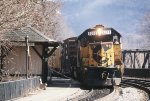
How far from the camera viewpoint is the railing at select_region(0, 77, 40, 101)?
60.4ft

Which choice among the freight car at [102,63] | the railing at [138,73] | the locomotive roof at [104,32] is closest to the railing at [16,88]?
the freight car at [102,63]

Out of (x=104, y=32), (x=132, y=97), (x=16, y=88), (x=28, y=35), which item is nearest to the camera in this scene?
(x=16, y=88)

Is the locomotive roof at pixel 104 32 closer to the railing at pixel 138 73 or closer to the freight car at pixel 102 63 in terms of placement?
the freight car at pixel 102 63

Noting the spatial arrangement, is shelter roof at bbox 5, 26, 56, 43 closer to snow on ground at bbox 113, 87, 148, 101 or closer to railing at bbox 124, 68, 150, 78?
snow on ground at bbox 113, 87, 148, 101

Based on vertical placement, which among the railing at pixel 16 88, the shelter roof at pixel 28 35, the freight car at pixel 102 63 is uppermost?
the shelter roof at pixel 28 35

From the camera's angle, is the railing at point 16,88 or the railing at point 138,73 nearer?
the railing at point 16,88

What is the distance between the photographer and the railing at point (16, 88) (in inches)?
725

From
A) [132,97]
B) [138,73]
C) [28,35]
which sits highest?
[28,35]

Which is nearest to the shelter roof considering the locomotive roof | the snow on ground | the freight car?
the locomotive roof

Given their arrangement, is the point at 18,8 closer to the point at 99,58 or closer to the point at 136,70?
the point at 99,58

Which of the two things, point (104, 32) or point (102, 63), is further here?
point (104, 32)

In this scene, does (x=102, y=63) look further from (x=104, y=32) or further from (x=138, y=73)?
(x=138, y=73)

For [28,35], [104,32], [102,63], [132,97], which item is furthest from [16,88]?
[104,32]

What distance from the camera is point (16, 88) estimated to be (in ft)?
65.2
